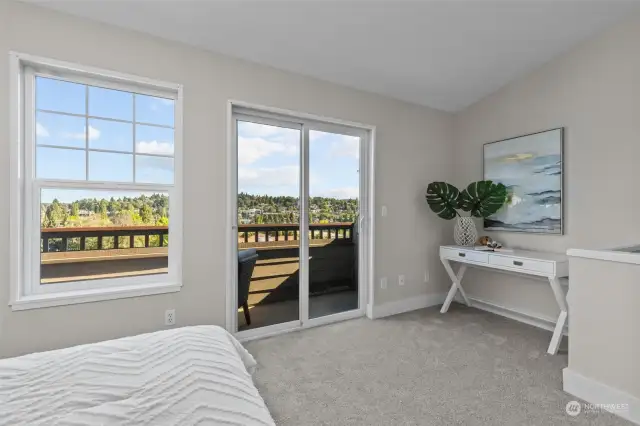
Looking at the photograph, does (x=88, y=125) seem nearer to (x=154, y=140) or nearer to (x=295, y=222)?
(x=154, y=140)

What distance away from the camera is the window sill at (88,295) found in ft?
6.56

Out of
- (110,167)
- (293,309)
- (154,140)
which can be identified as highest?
(154,140)

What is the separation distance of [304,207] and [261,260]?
631 millimetres

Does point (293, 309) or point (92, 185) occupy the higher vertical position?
point (92, 185)

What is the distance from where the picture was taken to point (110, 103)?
229cm

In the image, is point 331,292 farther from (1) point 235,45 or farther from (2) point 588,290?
(1) point 235,45

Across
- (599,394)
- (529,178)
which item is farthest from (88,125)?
(529,178)

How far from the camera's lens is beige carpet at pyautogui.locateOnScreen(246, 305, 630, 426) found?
175cm

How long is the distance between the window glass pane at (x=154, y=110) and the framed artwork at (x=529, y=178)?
317 cm

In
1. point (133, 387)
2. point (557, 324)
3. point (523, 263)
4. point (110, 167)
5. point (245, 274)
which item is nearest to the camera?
point (133, 387)

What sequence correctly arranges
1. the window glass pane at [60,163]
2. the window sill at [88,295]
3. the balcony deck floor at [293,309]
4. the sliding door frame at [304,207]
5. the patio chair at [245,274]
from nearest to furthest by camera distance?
the window sill at [88,295]
the window glass pane at [60,163]
the sliding door frame at [304,207]
the patio chair at [245,274]
the balcony deck floor at [293,309]

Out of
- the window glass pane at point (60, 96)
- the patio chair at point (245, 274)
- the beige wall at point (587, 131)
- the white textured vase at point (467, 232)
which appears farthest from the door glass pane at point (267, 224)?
the beige wall at point (587, 131)

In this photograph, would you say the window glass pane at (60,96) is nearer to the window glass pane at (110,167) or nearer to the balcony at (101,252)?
the window glass pane at (110,167)

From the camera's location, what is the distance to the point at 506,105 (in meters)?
3.36
